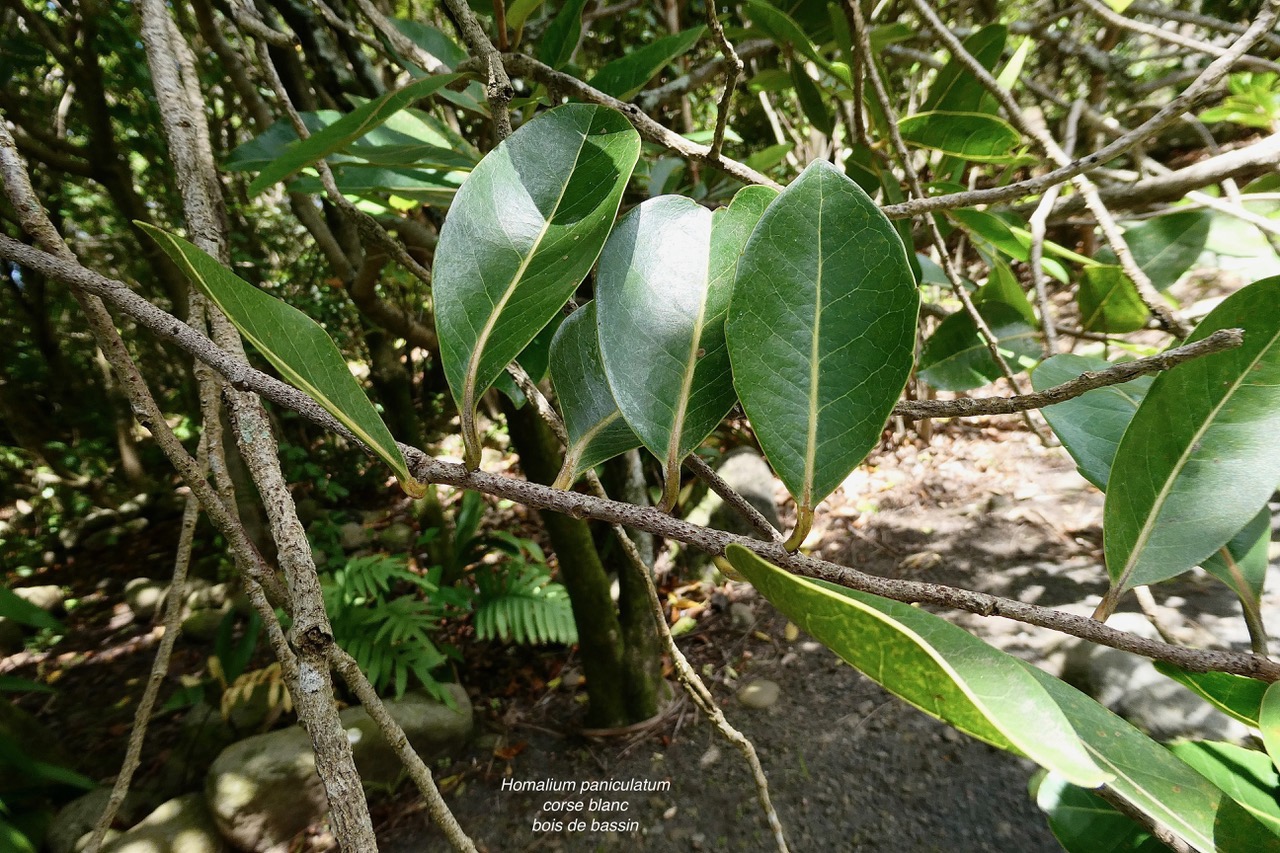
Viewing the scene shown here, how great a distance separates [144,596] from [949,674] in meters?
5.03

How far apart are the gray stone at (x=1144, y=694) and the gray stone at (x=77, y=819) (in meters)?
3.14

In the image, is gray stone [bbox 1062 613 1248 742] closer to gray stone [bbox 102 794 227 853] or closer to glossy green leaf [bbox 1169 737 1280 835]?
glossy green leaf [bbox 1169 737 1280 835]

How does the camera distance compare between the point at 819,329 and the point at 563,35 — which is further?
the point at 563,35

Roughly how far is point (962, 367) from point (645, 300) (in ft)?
2.17

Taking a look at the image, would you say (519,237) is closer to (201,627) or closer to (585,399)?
(585,399)

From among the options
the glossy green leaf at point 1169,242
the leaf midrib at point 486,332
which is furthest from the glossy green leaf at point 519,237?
the glossy green leaf at point 1169,242

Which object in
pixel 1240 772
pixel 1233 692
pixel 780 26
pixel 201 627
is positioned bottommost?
pixel 201 627

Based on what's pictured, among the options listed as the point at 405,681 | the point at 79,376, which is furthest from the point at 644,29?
the point at 79,376

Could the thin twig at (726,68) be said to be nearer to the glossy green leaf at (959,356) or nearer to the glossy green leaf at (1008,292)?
the glossy green leaf at (959,356)

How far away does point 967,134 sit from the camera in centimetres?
82

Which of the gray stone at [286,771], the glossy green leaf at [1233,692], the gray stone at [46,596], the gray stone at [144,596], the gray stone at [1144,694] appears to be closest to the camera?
the glossy green leaf at [1233,692]

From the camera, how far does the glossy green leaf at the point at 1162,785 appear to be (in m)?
0.31

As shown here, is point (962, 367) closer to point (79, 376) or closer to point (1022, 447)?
point (1022, 447)

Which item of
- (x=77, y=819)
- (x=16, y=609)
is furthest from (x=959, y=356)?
(x=77, y=819)
